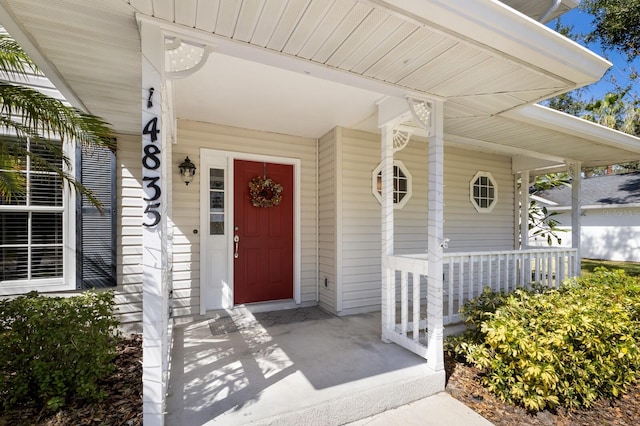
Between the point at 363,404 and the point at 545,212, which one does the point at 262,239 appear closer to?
the point at 363,404

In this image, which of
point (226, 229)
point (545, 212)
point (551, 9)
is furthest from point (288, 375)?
point (545, 212)

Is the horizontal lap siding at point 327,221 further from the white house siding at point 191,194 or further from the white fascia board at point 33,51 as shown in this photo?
the white fascia board at point 33,51

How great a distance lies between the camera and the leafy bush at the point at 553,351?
2334 mm

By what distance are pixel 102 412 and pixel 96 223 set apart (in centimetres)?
205

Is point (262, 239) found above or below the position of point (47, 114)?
below

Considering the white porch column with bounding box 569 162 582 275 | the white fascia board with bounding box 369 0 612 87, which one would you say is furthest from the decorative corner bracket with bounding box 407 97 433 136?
the white porch column with bounding box 569 162 582 275

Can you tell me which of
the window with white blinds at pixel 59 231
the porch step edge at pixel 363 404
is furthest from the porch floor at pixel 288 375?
the window with white blinds at pixel 59 231

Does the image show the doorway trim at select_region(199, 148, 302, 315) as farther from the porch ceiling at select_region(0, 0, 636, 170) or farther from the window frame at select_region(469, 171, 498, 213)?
the window frame at select_region(469, 171, 498, 213)

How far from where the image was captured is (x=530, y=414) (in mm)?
2312

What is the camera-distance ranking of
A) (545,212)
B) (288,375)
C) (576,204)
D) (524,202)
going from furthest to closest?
(545,212) → (524,202) → (576,204) → (288,375)

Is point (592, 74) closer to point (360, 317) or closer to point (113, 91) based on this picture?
point (360, 317)

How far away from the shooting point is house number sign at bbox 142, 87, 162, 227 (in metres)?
1.68

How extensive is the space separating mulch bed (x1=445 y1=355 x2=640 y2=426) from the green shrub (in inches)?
107

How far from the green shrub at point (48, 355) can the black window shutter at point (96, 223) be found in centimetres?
104
